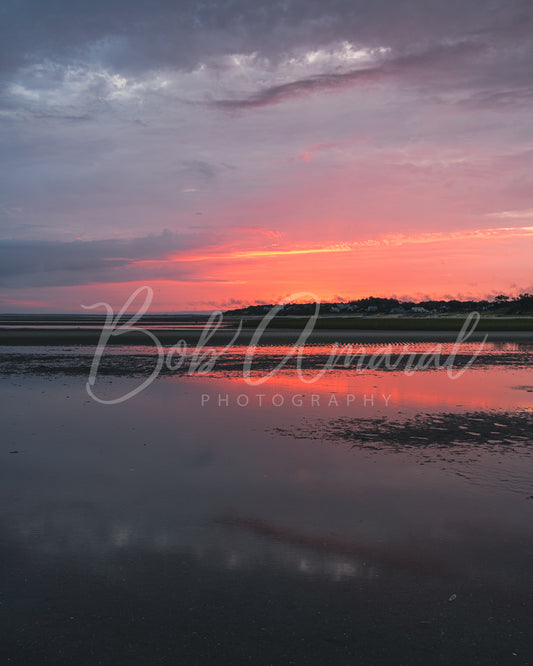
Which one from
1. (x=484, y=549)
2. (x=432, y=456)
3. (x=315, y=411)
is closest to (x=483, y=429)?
(x=432, y=456)

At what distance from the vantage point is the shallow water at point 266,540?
497cm

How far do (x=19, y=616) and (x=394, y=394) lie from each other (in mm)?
16251

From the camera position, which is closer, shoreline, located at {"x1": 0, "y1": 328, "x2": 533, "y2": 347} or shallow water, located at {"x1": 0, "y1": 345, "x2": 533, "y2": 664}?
shallow water, located at {"x1": 0, "y1": 345, "x2": 533, "y2": 664}

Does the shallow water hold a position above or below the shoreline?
below

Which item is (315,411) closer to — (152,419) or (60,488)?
(152,419)

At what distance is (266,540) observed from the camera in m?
7.00

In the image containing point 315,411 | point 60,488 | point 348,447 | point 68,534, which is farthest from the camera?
point 315,411

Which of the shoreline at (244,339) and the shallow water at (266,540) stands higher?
the shoreline at (244,339)

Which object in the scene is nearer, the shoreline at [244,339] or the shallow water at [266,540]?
the shallow water at [266,540]

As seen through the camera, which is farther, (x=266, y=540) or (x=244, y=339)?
(x=244, y=339)

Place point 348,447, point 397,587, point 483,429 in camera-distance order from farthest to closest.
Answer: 1. point 483,429
2. point 348,447
3. point 397,587

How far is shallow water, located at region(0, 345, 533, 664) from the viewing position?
196 inches

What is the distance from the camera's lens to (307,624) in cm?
517

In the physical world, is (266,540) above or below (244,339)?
below
